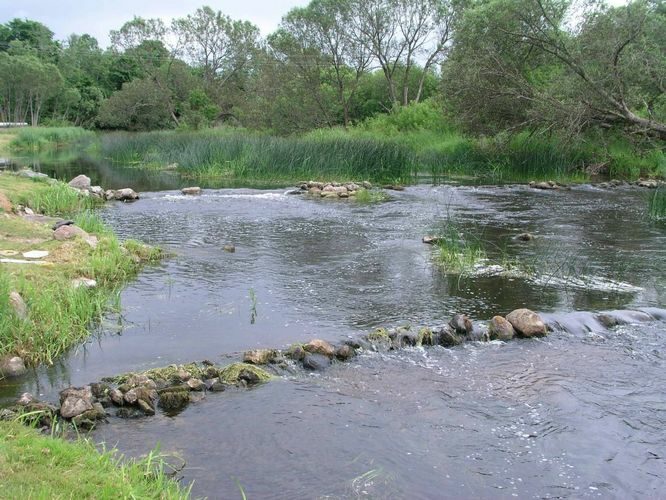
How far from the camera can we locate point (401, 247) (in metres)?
12.2

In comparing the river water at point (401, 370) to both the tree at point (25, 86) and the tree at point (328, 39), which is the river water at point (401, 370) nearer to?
the tree at point (328, 39)

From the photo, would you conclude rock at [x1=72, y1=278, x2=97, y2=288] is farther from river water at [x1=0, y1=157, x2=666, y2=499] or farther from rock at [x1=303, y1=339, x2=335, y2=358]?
rock at [x1=303, y1=339, x2=335, y2=358]

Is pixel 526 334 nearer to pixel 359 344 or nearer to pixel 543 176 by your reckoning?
pixel 359 344

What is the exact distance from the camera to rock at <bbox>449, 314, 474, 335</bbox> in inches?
292

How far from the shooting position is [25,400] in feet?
17.8

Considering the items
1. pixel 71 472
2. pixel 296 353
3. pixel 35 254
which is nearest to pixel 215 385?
pixel 296 353

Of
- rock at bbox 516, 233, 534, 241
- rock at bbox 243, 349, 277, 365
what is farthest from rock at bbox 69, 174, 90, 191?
rock at bbox 243, 349, 277, 365

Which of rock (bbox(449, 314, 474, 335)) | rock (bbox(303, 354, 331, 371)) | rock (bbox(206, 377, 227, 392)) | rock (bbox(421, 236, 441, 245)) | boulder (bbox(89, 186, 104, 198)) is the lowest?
rock (bbox(206, 377, 227, 392))

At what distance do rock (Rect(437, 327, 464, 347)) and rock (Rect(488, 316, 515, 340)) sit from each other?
427 millimetres

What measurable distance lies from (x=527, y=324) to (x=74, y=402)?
494 cm

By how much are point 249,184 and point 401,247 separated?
38.9 feet

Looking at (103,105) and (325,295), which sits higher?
(103,105)

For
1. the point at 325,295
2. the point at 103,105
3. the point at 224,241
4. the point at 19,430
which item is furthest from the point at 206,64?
Answer: the point at 19,430

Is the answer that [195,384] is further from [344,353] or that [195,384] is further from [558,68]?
[558,68]
